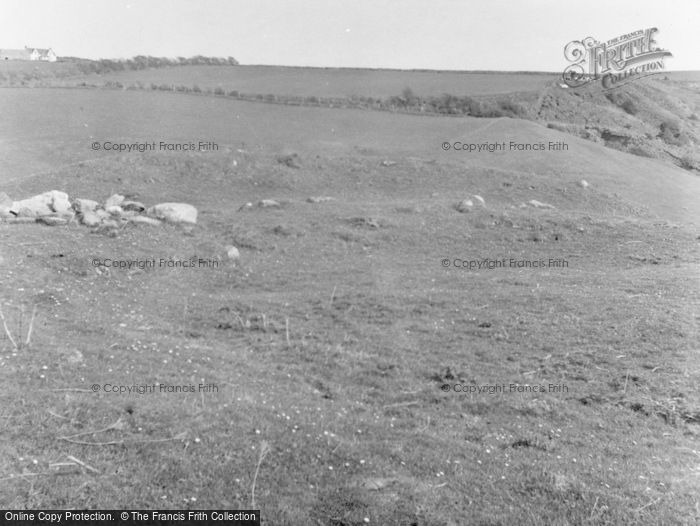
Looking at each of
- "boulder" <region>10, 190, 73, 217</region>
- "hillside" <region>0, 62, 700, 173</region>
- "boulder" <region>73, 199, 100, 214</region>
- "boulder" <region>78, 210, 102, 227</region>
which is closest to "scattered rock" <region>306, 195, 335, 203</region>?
"boulder" <region>73, 199, 100, 214</region>

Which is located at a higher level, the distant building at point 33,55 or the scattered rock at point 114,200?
the distant building at point 33,55

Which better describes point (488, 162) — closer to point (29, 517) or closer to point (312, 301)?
point (312, 301)

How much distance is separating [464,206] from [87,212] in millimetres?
15671

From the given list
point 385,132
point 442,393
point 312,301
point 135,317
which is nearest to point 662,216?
point 385,132

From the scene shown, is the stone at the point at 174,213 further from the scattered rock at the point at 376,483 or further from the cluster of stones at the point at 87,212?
the scattered rock at the point at 376,483

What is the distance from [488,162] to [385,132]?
8.72 metres

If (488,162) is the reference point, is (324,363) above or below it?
below

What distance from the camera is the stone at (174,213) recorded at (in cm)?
2103

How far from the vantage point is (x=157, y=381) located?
9102 mm

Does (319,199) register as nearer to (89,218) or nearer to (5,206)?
(89,218)

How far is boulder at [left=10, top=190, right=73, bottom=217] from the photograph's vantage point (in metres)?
18.8

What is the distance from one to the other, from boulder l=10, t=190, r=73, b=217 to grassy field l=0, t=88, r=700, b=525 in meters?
1.82

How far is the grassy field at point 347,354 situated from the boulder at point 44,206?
182 centimetres

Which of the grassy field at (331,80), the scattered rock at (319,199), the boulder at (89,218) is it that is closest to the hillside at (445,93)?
the grassy field at (331,80)
